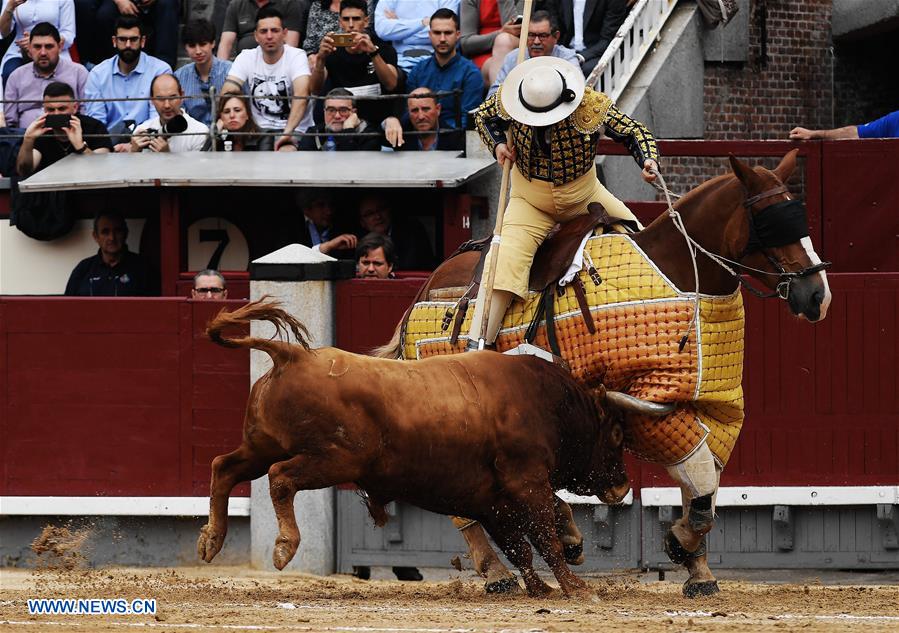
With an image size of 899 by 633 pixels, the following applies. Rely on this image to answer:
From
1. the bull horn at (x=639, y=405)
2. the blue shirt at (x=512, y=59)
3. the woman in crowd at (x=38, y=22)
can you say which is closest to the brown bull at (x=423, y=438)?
the bull horn at (x=639, y=405)

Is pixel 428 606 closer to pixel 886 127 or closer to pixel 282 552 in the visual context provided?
pixel 282 552

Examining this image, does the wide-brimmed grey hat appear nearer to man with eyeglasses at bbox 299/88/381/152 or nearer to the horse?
the horse

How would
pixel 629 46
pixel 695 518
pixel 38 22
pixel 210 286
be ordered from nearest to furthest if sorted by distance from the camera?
pixel 695 518
pixel 210 286
pixel 629 46
pixel 38 22

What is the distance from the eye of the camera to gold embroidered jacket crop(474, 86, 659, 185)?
27.0 ft

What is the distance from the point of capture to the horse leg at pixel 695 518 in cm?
795

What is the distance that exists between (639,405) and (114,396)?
4.01 meters

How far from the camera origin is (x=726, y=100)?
14586 mm

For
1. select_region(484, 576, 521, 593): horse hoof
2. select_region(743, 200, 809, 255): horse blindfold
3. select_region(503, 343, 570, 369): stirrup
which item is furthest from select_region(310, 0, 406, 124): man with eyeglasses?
select_region(743, 200, 809, 255): horse blindfold

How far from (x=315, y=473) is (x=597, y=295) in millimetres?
1656

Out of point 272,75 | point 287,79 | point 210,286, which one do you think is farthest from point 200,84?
point 210,286

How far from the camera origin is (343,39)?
12.4 metres

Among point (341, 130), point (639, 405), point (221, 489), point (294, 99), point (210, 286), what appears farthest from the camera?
point (294, 99)

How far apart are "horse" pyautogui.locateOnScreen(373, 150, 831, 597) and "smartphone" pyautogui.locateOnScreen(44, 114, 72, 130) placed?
5.76 meters

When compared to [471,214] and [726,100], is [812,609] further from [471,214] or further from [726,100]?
[726,100]
